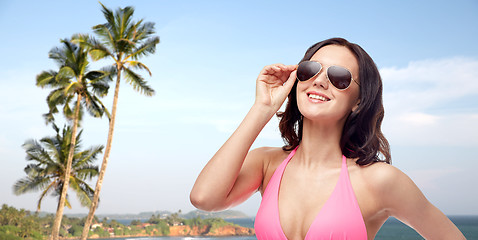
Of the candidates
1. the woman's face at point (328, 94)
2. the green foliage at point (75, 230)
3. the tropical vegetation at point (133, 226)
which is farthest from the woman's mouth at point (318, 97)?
the green foliage at point (75, 230)

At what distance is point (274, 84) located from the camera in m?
2.09

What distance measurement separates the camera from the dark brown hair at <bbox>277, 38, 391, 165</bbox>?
6.44 feet

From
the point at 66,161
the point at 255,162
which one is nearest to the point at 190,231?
the point at 66,161

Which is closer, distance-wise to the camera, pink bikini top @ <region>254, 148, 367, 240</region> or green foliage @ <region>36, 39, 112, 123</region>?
pink bikini top @ <region>254, 148, 367, 240</region>

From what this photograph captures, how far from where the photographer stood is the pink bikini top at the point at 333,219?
1.81 meters

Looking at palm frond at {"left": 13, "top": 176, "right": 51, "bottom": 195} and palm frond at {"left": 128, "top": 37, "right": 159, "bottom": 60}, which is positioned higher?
palm frond at {"left": 128, "top": 37, "right": 159, "bottom": 60}

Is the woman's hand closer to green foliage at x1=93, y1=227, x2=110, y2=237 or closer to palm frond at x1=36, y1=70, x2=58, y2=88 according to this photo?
palm frond at x1=36, y1=70, x2=58, y2=88

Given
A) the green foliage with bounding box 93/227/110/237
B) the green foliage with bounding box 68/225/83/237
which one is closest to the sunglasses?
the green foliage with bounding box 68/225/83/237

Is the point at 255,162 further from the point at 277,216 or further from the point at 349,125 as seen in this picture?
the point at 349,125

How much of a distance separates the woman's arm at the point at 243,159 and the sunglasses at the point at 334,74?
12 centimetres

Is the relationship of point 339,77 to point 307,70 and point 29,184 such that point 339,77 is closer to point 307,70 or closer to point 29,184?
point 307,70

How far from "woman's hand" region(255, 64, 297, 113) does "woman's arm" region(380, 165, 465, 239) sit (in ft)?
1.64

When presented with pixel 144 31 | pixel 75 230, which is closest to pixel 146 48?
pixel 144 31

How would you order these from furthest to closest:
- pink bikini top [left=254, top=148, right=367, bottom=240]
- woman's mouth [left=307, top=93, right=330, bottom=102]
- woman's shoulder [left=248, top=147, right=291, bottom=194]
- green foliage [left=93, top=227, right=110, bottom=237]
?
green foliage [left=93, top=227, right=110, bottom=237] → woman's shoulder [left=248, top=147, right=291, bottom=194] → woman's mouth [left=307, top=93, right=330, bottom=102] → pink bikini top [left=254, top=148, right=367, bottom=240]
